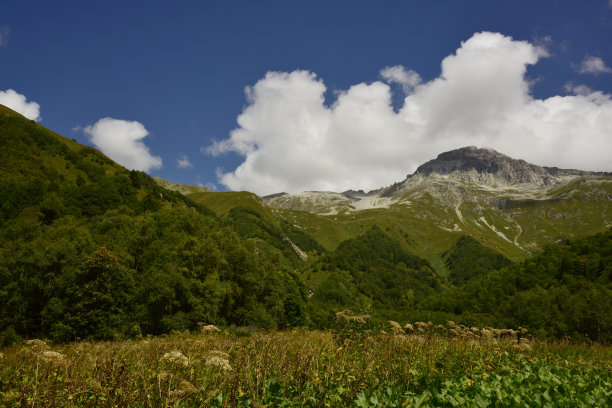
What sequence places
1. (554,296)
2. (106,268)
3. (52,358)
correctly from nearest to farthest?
(52,358) → (106,268) → (554,296)

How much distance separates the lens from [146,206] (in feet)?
339

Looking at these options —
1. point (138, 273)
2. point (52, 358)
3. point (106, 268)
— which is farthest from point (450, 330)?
point (138, 273)

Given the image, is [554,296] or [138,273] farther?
[554,296]

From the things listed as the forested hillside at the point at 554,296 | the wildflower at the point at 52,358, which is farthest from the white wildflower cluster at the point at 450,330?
the forested hillside at the point at 554,296

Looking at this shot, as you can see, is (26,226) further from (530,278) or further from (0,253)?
(530,278)


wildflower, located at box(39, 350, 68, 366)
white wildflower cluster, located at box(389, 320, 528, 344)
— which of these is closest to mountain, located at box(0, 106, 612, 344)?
white wildflower cluster, located at box(389, 320, 528, 344)

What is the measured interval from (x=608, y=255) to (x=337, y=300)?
11443 cm

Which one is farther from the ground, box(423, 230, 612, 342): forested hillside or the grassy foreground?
the grassy foreground

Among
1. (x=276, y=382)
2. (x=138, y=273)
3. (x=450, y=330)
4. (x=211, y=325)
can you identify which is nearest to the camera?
(x=276, y=382)

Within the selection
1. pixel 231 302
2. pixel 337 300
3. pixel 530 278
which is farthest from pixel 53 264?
pixel 337 300

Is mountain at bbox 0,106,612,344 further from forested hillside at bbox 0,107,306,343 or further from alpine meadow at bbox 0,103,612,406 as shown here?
alpine meadow at bbox 0,103,612,406

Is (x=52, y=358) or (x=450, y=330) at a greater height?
(x=52, y=358)

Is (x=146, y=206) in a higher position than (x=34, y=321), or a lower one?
higher

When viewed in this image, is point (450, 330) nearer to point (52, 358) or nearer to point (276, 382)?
point (276, 382)
